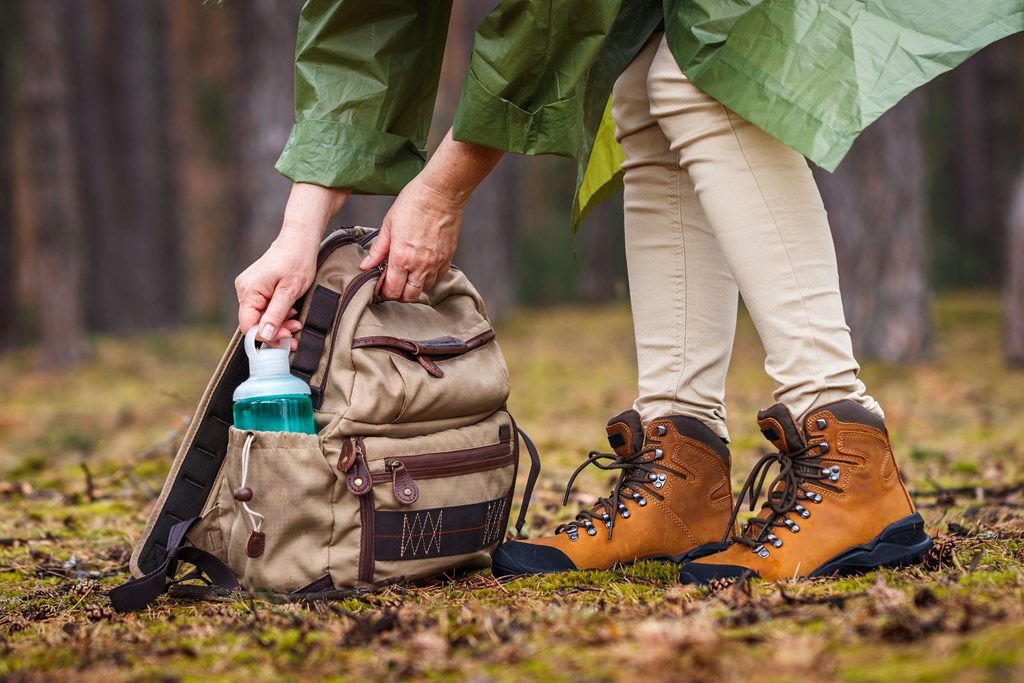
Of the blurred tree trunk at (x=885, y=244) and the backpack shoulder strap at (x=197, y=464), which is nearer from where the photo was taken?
the backpack shoulder strap at (x=197, y=464)

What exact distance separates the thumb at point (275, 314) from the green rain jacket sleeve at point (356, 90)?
0.27 meters

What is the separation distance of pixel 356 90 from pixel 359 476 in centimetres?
85

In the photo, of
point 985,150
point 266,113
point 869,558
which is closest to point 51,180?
point 266,113

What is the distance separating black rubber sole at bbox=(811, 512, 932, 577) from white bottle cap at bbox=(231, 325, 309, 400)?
1074 millimetres

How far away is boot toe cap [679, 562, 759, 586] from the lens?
189cm

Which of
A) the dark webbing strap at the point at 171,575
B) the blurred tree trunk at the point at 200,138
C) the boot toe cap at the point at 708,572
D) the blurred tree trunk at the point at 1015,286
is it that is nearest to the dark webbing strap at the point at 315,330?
the dark webbing strap at the point at 171,575

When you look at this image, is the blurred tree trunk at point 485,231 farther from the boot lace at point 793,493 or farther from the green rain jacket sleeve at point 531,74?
the boot lace at point 793,493

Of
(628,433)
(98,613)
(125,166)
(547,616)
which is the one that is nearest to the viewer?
(547,616)

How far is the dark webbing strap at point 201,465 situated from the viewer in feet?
6.86

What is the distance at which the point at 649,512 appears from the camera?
2.14 metres

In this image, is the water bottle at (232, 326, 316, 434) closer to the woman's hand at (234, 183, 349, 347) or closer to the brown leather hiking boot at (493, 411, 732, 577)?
the woman's hand at (234, 183, 349, 347)

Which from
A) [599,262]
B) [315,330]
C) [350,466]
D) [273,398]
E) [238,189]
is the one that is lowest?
[599,262]

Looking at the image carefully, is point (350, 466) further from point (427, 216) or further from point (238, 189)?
point (238, 189)

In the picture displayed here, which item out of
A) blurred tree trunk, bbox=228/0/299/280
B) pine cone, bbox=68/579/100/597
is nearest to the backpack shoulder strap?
pine cone, bbox=68/579/100/597
